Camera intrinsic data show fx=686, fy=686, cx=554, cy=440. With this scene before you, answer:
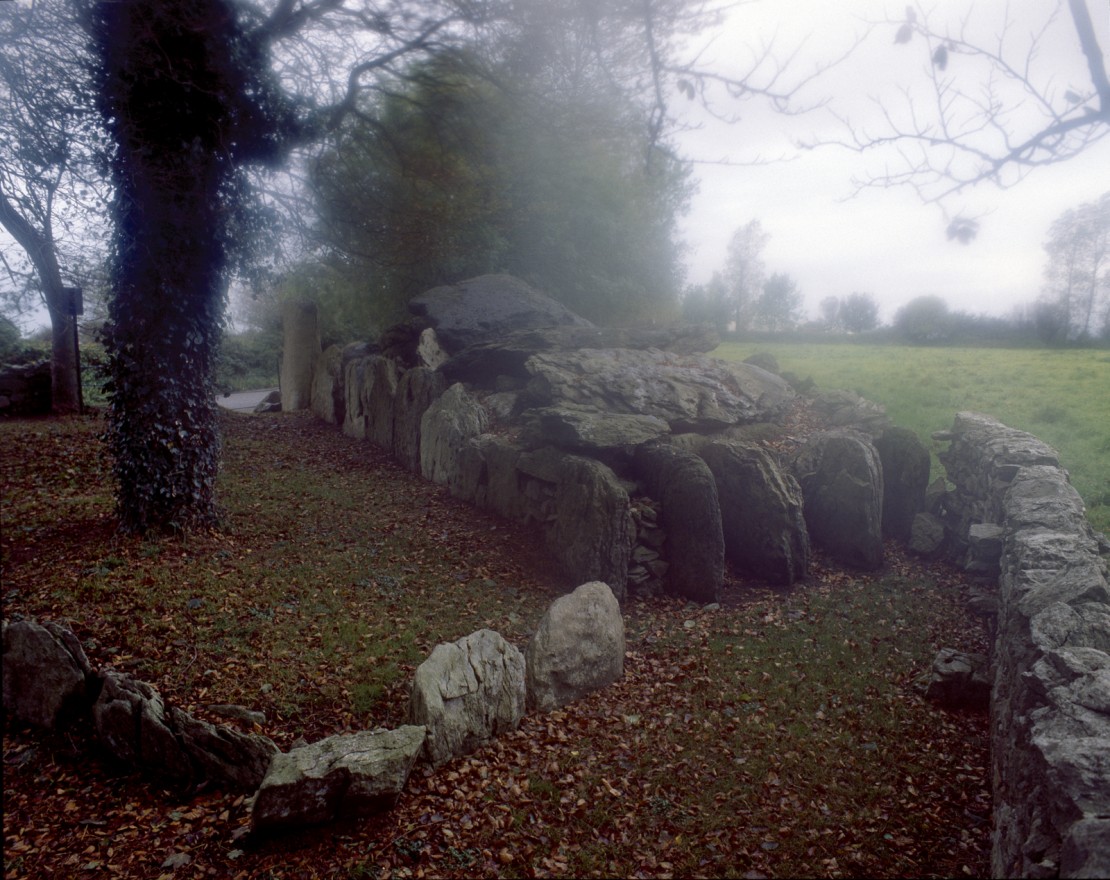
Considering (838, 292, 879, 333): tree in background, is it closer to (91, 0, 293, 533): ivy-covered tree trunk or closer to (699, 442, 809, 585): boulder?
(699, 442, 809, 585): boulder

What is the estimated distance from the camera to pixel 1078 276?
4.72 metres

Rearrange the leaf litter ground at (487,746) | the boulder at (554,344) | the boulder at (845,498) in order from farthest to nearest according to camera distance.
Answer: the boulder at (554,344)
the boulder at (845,498)
the leaf litter ground at (487,746)

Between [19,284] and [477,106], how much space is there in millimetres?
3678

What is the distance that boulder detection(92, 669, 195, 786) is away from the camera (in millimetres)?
3842

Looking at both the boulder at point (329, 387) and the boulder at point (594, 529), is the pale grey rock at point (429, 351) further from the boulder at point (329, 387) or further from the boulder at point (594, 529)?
the boulder at point (594, 529)

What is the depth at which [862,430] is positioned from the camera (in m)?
10.2

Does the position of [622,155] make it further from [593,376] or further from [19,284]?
[19,284]

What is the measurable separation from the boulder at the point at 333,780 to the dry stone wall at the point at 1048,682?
10.4ft

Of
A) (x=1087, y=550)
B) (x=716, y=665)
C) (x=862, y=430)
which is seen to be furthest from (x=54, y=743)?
(x=862, y=430)

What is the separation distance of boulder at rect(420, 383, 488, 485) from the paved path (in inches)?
188

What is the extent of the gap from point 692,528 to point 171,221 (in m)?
5.72

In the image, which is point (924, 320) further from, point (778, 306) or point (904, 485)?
point (904, 485)

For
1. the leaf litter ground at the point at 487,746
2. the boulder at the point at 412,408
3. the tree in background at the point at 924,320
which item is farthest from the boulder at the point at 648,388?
the tree in background at the point at 924,320

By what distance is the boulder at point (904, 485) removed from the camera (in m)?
9.38
